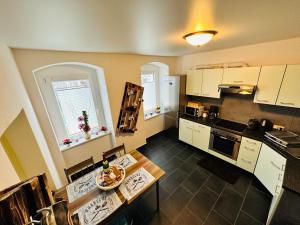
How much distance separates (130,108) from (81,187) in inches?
70.2

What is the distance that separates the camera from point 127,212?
1879 millimetres

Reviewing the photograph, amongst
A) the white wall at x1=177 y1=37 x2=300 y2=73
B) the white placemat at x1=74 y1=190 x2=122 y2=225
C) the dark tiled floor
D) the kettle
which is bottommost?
the dark tiled floor

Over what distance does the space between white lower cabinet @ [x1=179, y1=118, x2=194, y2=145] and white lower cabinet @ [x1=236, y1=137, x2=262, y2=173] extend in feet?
3.46

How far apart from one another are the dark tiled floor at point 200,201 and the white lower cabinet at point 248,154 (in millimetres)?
240

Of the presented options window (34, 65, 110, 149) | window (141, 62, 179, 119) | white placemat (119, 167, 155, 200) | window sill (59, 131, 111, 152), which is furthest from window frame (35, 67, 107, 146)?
white placemat (119, 167, 155, 200)

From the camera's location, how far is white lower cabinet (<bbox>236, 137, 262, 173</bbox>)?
7.09ft

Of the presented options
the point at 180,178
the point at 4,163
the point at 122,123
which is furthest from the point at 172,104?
the point at 4,163

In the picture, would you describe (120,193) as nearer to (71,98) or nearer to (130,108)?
(130,108)

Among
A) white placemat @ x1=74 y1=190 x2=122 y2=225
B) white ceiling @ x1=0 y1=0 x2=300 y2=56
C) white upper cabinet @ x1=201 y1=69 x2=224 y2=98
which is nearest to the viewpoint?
white ceiling @ x1=0 y1=0 x2=300 y2=56

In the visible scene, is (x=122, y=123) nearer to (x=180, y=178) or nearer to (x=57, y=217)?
(x=180, y=178)

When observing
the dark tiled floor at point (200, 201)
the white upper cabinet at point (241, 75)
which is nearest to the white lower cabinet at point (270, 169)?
the dark tiled floor at point (200, 201)

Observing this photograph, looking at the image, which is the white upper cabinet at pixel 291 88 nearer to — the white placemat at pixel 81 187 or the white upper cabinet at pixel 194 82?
the white upper cabinet at pixel 194 82

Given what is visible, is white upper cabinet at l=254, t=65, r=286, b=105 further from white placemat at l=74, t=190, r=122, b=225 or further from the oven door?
white placemat at l=74, t=190, r=122, b=225

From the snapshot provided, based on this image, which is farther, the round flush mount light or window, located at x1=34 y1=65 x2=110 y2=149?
window, located at x1=34 y1=65 x2=110 y2=149
